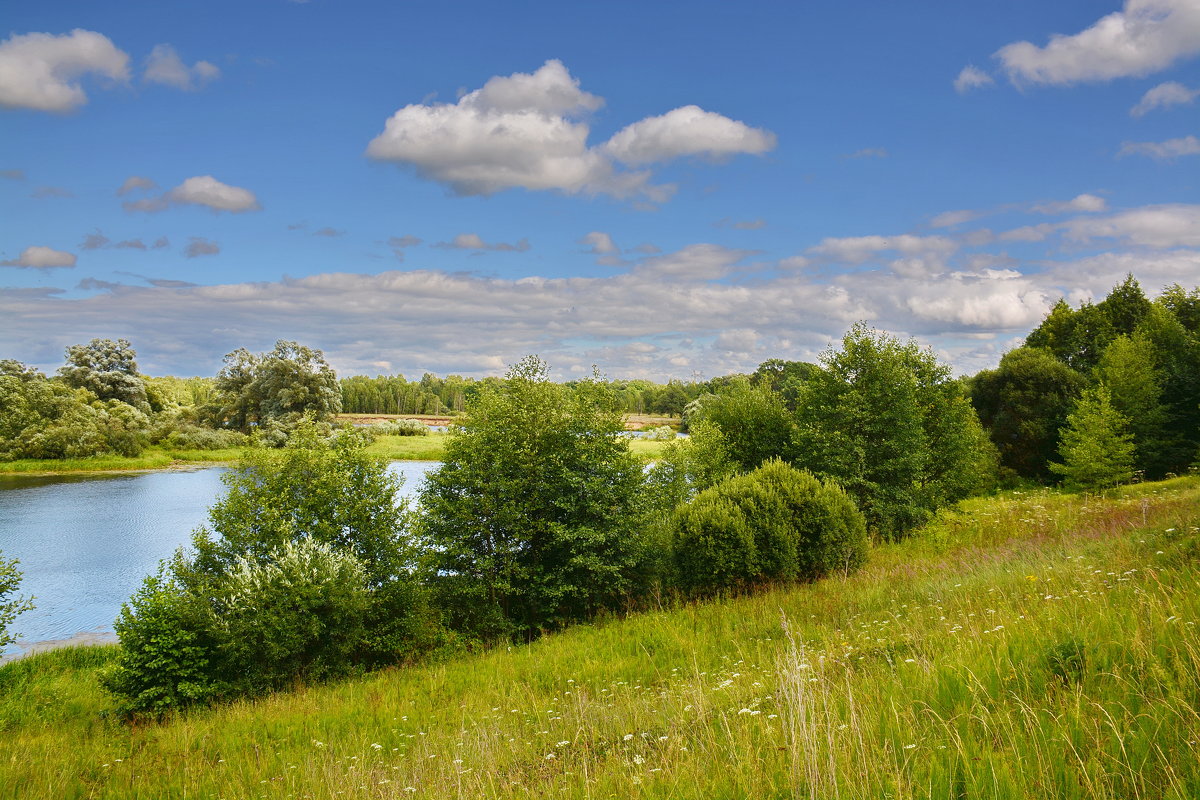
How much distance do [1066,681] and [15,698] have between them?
21.0 metres

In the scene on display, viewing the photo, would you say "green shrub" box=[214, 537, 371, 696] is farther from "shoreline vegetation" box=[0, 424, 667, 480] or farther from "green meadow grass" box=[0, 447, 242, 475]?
"green meadow grass" box=[0, 447, 242, 475]

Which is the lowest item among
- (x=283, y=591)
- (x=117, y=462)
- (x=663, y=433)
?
(x=283, y=591)

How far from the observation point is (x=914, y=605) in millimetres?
9070

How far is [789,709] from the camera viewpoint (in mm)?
3721

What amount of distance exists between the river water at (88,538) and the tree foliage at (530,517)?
2143 millimetres

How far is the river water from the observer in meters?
23.4

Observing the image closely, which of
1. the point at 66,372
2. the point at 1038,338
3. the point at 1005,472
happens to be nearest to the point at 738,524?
the point at 1005,472

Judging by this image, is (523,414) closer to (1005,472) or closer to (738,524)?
(738,524)

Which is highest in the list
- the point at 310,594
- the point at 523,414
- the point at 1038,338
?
the point at 1038,338

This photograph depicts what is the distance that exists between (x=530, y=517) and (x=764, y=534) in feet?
21.3

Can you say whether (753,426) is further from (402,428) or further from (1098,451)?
(402,428)

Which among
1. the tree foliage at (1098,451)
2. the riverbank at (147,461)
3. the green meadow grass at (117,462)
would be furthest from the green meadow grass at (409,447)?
the tree foliage at (1098,451)

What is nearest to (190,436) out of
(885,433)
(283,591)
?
(283,591)

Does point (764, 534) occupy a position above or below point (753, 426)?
below
